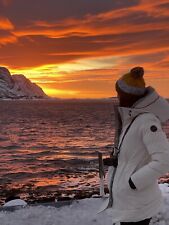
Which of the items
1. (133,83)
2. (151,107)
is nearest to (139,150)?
(151,107)

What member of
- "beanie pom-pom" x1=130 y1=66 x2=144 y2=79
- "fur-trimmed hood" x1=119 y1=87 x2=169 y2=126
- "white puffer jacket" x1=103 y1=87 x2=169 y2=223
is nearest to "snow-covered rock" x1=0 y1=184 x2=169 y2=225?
"white puffer jacket" x1=103 y1=87 x2=169 y2=223

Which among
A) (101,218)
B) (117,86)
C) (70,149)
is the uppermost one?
(117,86)

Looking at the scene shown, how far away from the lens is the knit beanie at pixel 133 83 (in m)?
3.62

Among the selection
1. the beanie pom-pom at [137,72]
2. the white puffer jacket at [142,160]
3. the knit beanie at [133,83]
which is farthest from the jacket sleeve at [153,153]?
the beanie pom-pom at [137,72]

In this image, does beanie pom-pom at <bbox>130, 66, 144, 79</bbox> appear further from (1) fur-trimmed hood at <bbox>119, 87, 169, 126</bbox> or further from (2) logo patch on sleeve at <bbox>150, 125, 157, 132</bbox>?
(2) logo patch on sleeve at <bbox>150, 125, 157, 132</bbox>

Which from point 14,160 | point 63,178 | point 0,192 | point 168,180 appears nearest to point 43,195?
point 0,192

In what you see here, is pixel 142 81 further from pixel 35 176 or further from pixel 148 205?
pixel 35 176

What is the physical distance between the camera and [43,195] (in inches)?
Answer: 688

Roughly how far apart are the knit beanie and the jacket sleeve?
0.26m

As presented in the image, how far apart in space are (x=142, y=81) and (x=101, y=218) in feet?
10.7

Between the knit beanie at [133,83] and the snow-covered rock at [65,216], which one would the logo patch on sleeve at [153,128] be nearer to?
the knit beanie at [133,83]

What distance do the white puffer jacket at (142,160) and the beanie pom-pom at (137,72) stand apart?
161mm

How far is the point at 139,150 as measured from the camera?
143 inches

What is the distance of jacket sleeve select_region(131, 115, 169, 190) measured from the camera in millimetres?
3438
